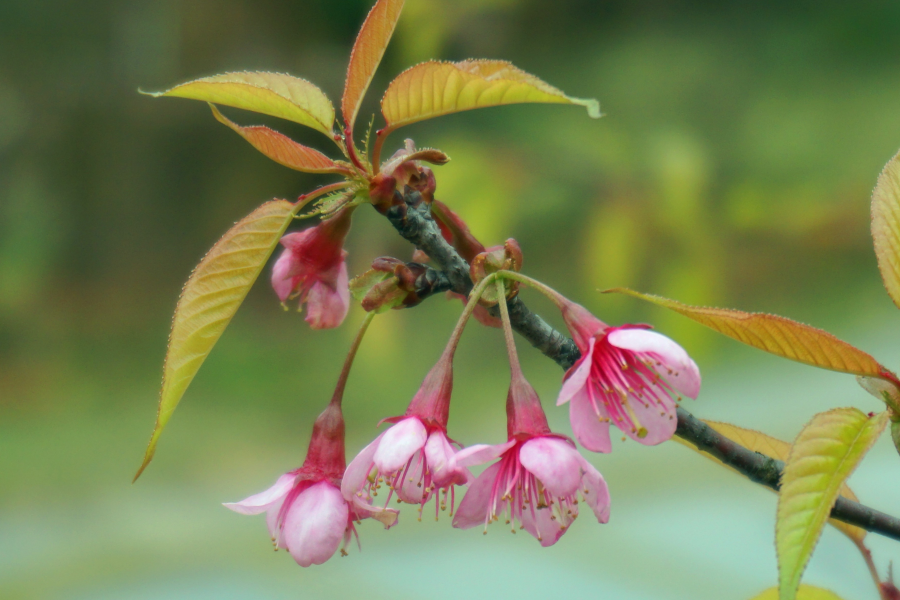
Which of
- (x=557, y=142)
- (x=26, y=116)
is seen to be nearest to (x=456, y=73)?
(x=557, y=142)

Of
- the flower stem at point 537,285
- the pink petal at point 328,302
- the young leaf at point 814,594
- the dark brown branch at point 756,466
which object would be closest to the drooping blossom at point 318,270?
the pink petal at point 328,302

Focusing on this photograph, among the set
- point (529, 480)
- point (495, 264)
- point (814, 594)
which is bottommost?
point (814, 594)

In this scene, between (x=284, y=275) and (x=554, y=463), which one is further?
(x=284, y=275)

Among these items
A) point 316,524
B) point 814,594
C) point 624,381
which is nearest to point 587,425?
point 624,381

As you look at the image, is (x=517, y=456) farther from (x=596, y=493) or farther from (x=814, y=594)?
(x=814, y=594)

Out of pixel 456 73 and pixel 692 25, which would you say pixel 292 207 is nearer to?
pixel 456 73

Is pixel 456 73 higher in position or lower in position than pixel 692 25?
lower
